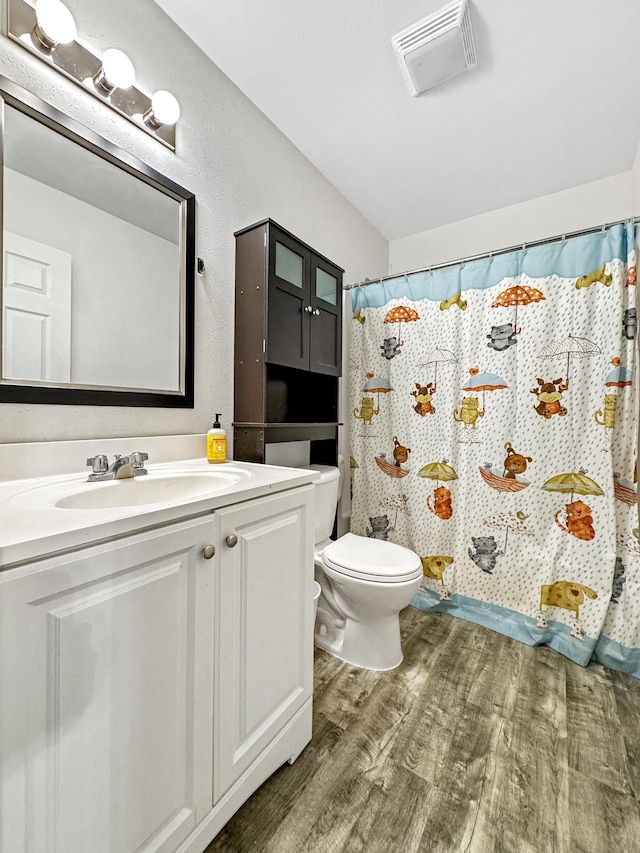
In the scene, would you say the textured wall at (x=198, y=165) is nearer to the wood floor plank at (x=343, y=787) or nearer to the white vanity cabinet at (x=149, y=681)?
the white vanity cabinet at (x=149, y=681)

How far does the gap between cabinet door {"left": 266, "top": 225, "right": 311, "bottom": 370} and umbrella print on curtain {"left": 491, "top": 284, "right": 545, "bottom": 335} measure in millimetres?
981

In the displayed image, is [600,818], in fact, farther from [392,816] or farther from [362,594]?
[362,594]

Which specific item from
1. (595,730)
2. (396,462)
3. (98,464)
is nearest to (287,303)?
(98,464)

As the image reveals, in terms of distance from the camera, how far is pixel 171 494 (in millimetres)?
1113

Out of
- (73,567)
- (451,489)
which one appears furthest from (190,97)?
(451,489)

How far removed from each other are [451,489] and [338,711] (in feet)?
3.79

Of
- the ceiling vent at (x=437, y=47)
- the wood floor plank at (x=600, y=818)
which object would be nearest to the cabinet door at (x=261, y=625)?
the wood floor plank at (x=600, y=818)

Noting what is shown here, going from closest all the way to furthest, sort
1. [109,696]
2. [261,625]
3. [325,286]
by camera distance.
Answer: [109,696] → [261,625] → [325,286]

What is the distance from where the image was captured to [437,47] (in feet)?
4.46

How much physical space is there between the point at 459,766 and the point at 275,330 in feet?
5.36

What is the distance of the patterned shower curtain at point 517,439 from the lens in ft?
5.13

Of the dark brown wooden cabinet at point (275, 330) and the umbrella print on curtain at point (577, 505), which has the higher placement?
the dark brown wooden cabinet at point (275, 330)

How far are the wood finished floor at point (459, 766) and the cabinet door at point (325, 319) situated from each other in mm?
1399

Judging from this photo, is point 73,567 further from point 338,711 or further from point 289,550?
point 338,711
